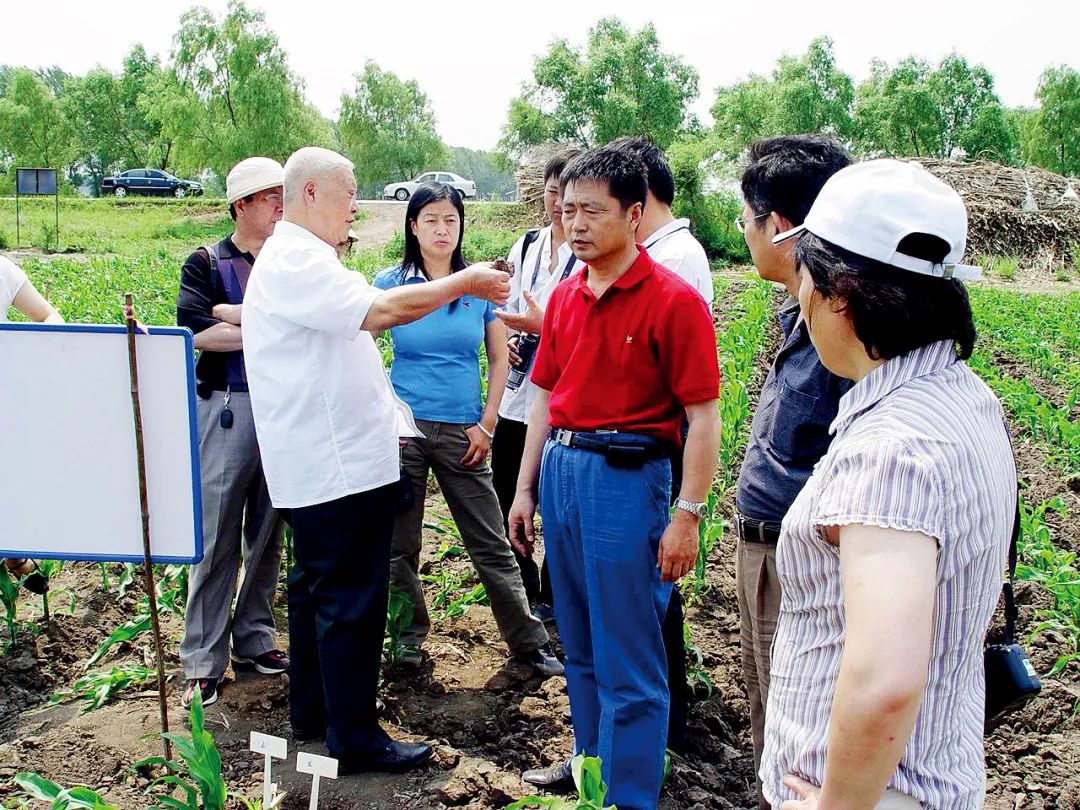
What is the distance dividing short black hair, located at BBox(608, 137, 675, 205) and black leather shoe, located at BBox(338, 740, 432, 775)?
1.90 meters

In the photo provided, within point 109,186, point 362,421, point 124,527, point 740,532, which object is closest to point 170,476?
point 124,527

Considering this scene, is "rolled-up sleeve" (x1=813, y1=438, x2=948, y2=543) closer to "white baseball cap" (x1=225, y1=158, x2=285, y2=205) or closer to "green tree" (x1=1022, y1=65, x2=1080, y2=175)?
"white baseball cap" (x1=225, y1=158, x2=285, y2=205)

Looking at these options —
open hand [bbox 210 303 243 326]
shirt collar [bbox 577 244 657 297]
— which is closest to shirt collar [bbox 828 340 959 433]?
shirt collar [bbox 577 244 657 297]

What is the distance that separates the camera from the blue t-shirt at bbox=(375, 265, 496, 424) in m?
3.70

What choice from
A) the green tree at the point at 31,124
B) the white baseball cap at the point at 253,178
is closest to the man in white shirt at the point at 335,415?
the white baseball cap at the point at 253,178

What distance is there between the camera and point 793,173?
2344 millimetres

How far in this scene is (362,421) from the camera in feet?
9.61

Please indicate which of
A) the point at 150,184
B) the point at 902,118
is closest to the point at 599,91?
the point at 902,118

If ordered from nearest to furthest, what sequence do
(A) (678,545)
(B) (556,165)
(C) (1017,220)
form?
1. (A) (678,545)
2. (B) (556,165)
3. (C) (1017,220)

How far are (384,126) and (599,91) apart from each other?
12247 millimetres

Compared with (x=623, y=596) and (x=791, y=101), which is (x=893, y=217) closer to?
(x=623, y=596)

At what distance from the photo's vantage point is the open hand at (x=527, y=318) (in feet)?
10.8

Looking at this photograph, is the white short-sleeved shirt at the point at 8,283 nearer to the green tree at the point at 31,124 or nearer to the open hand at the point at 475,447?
the open hand at the point at 475,447

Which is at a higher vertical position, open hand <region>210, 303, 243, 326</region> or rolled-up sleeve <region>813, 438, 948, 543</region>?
open hand <region>210, 303, 243, 326</region>
